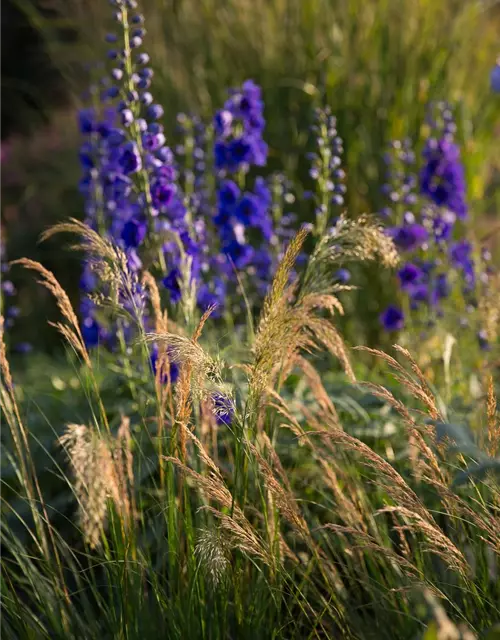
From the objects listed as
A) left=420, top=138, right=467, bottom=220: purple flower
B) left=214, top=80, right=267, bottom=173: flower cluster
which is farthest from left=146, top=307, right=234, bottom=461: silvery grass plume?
left=420, top=138, right=467, bottom=220: purple flower

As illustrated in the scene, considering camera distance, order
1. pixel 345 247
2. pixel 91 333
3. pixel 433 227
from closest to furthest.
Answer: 1. pixel 345 247
2. pixel 91 333
3. pixel 433 227

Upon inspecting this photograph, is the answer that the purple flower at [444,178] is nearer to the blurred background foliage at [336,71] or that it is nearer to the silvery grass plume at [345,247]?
the blurred background foliage at [336,71]

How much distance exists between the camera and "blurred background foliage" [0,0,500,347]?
4742 millimetres

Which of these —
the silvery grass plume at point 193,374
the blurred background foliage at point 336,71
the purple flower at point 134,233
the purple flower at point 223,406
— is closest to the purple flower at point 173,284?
the purple flower at point 134,233

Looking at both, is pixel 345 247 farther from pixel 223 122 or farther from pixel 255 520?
pixel 223 122

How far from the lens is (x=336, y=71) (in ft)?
15.5

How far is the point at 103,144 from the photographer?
329 centimetres

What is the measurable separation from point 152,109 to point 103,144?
0.63m

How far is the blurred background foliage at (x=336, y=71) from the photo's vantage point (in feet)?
15.6

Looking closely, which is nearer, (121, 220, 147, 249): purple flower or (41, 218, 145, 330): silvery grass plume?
(41, 218, 145, 330): silvery grass plume

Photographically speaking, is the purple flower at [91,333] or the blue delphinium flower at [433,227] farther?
the blue delphinium flower at [433,227]

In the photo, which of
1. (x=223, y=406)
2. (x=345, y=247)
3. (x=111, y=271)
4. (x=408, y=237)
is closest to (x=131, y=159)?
(x=111, y=271)

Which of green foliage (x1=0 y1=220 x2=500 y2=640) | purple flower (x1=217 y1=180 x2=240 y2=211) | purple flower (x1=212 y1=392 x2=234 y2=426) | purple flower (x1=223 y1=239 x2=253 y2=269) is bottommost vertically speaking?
green foliage (x1=0 y1=220 x2=500 y2=640)

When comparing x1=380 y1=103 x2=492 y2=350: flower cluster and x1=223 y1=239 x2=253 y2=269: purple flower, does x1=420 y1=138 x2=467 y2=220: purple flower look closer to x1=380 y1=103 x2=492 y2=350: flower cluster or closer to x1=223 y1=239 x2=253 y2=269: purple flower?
x1=380 y1=103 x2=492 y2=350: flower cluster
